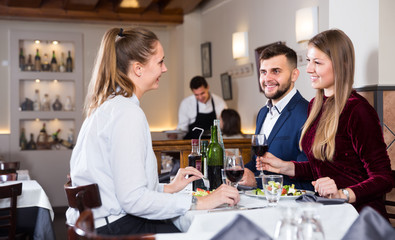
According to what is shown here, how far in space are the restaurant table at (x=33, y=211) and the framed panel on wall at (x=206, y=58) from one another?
153 inches

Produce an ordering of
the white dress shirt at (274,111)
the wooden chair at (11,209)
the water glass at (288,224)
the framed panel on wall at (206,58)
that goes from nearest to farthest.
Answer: the water glass at (288,224) < the white dress shirt at (274,111) < the wooden chair at (11,209) < the framed panel on wall at (206,58)

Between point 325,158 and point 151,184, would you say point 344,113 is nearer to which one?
point 325,158

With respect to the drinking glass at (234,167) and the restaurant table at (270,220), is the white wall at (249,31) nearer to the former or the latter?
the drinking glass at (234,167)

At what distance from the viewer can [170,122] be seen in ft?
27.2

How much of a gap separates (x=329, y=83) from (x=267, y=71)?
884mm

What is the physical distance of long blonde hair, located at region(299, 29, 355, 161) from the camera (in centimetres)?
215

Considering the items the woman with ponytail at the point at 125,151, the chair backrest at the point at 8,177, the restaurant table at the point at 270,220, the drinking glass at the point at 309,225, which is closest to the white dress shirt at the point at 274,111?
the woman with ponytail at the point at 125,151

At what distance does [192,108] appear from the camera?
6.66m

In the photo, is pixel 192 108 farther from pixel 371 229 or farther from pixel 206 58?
pixel 371 229

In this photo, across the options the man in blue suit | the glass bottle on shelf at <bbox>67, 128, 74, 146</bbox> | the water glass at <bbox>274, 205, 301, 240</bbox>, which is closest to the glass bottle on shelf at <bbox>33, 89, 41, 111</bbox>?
the glass bottle on shelf at <bbox>67, 128, 74, 146</bbox>

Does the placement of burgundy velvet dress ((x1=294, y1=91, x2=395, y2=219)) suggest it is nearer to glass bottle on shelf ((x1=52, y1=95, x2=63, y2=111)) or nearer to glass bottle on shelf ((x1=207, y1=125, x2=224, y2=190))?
glass bottle on shelf ((x1=207, y1=125, x2=224, y2=190))

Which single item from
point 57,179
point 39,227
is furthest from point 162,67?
point 57,179

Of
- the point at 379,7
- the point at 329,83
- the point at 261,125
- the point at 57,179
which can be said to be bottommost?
the point at 57,179

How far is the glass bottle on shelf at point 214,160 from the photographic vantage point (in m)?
2.38
